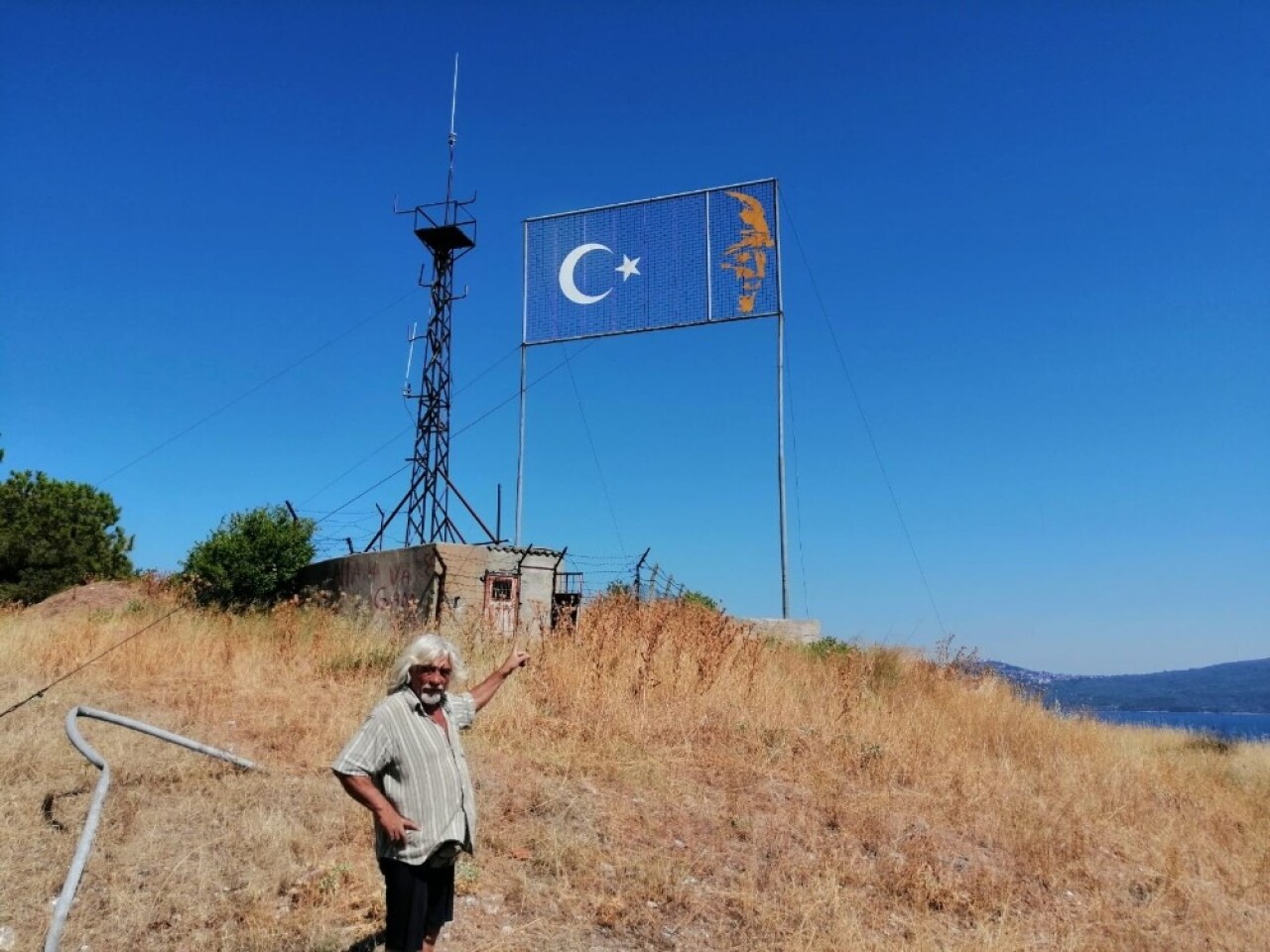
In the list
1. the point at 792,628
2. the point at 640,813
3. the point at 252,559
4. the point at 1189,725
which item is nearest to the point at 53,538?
the point at 252,559

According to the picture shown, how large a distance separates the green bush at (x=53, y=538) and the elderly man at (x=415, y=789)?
76.4 ft

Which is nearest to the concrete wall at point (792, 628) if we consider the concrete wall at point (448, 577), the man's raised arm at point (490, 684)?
the concrete wall at point (448, 577)

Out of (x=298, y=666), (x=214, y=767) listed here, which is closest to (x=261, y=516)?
(x=298, y=666)

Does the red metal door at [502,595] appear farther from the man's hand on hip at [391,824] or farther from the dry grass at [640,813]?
the man's hand on hip at [391,824]

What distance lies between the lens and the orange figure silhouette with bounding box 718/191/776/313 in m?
17.9

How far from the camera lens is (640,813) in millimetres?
5871

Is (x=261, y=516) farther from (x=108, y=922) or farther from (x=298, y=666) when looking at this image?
(x=108, y=922)

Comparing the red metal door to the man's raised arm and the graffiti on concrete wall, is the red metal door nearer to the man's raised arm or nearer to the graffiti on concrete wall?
the graffiti on concrete wall

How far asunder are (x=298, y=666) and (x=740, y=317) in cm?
1195

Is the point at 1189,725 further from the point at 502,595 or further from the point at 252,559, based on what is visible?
the point at 252,559

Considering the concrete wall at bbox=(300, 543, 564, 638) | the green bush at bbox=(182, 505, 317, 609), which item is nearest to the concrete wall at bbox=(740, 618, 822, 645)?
the concrete wall at bbox=(300, 543, 564, 638)

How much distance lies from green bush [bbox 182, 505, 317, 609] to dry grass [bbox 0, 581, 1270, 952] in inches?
299

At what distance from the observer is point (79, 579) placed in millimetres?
23391

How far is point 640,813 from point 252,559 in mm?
15238
